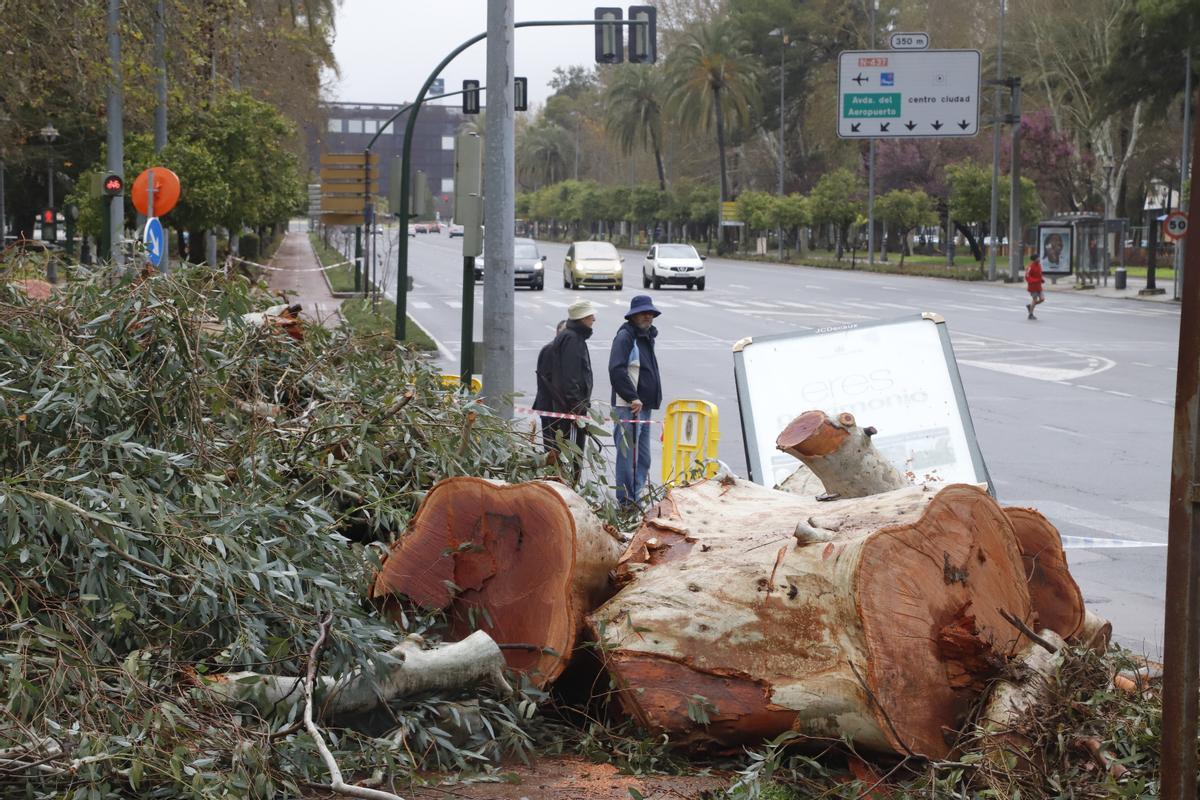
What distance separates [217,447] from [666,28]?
266 feet

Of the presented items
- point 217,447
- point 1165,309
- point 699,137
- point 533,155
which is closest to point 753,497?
point 217,447

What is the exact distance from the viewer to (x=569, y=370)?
10336 millimetres

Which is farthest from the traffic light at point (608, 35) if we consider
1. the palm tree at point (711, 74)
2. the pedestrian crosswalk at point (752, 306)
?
the palm tree at point (711, 74)

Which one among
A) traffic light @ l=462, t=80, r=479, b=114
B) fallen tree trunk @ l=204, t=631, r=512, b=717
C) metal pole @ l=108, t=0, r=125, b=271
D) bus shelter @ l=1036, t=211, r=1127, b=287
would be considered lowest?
fallen tree trunk @ l=204, t=631, r=512, b=717

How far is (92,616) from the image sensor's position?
4.14 m

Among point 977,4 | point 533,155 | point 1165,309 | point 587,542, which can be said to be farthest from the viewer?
point 533,155

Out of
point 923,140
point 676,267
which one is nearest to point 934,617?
point 676,267

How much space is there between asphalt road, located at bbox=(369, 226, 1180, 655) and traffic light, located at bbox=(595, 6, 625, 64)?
4880 millimetres

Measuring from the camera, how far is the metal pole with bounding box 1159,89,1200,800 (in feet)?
10.4

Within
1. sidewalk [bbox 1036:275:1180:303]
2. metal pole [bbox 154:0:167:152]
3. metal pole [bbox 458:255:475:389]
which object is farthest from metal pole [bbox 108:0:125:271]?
sidewalk [bbox 1036:275:1180:303]

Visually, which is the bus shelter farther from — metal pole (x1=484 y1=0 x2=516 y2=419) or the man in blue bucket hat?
the man in blue bucket hat

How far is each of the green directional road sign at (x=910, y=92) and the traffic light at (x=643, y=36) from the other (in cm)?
378

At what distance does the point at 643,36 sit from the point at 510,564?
19.5 meters

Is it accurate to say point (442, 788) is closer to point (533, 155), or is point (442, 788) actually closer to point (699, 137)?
point (699, 137)
